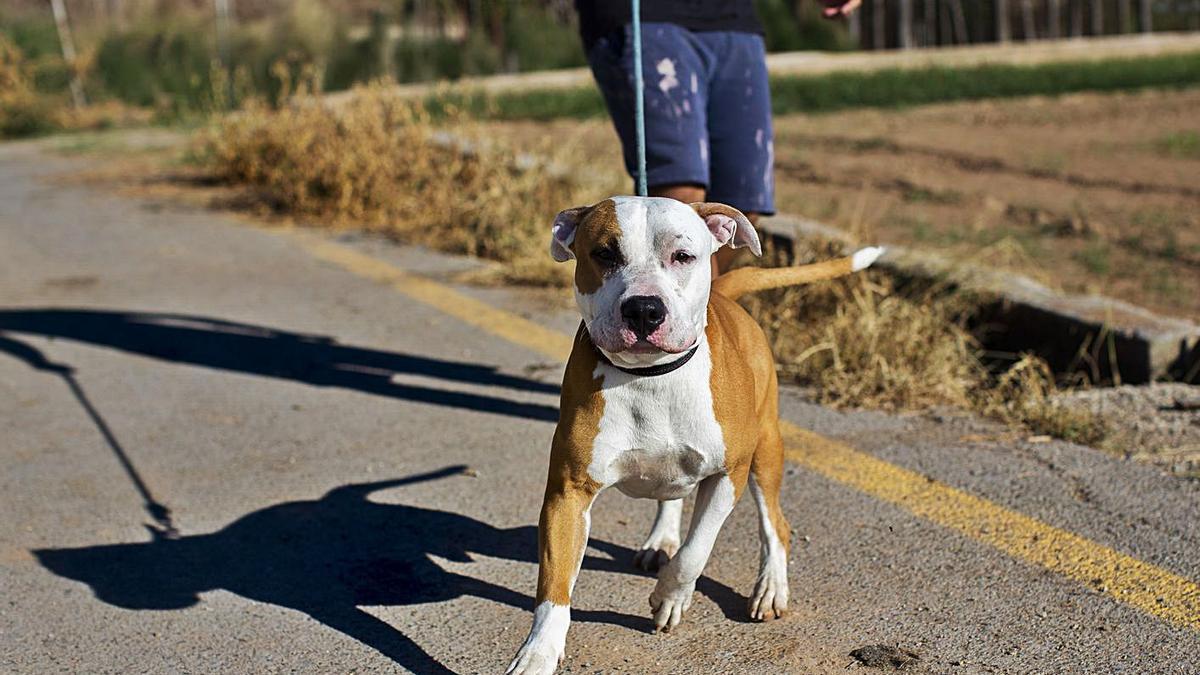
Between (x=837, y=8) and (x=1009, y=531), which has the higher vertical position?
(x=837, y=8)

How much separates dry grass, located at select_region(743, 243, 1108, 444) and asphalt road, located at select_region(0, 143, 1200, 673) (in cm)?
13

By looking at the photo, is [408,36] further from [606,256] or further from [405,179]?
[606,256]

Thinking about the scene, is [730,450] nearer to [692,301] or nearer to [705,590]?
[692,301]

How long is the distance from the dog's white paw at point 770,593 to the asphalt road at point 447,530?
47 mm

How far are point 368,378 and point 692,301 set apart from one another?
2.81 m

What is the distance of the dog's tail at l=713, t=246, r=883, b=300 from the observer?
3.34m

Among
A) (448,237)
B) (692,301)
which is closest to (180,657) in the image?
(692,301)

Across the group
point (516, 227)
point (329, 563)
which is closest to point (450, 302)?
point (516, 227)

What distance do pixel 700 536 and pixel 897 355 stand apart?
2.19 m

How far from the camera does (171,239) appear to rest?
8398 mm

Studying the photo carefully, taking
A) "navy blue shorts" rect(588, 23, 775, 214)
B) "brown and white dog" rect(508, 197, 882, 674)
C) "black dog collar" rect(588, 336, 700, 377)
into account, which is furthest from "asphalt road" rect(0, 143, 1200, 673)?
"navy blue shorts" rect(588, 23, 775, 214)

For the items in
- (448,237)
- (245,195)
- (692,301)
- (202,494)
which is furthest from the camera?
(245,195)

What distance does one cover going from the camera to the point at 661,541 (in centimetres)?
335

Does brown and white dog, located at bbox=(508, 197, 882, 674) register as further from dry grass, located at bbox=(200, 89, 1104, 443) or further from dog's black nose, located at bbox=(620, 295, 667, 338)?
dry grass, located at bbox=(200, 89, 1104, 443)
